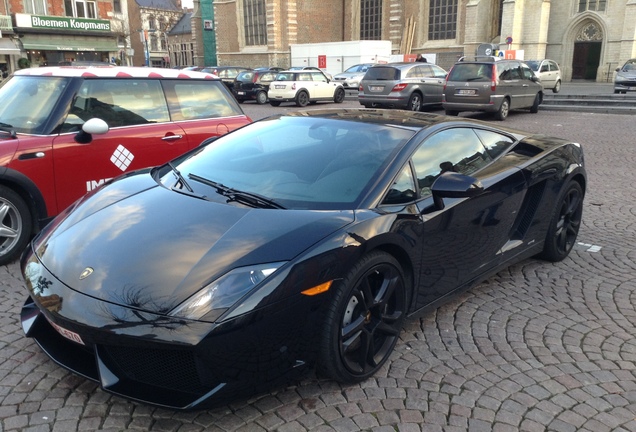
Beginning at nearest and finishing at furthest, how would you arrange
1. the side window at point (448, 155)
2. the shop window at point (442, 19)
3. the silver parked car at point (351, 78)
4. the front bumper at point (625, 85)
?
the side window at point (448, 155) → the front bumper at point (625, 85) → the silver parked car at point (351, 78) → the shop window at point (442, 19)

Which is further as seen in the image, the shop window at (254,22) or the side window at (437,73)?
the shop window at (254,22)

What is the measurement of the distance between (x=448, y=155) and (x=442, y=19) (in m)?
42.4

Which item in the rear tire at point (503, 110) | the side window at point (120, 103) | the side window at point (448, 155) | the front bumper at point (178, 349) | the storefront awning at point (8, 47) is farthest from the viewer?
the storefront awning at point (8, 47)

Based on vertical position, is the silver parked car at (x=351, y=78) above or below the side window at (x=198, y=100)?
below

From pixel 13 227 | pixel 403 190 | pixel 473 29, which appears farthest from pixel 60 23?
pixel 403 190

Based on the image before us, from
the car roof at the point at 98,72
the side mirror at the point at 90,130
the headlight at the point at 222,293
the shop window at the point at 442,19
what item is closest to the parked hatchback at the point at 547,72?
the shop window at the point at 442,19

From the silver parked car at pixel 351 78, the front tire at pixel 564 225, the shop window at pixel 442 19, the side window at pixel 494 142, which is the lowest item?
the front tire at pixel 564 225

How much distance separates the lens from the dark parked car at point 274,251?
2303 mm

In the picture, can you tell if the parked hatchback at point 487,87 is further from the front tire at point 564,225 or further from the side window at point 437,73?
the front tire at point 564,225

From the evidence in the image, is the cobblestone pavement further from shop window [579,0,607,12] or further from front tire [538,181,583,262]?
shop window [579,0,607,12]

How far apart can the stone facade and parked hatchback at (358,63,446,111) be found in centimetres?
1776

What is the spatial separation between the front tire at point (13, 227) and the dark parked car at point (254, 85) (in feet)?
66.7

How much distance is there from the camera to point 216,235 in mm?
2625

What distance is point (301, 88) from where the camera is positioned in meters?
22.3
